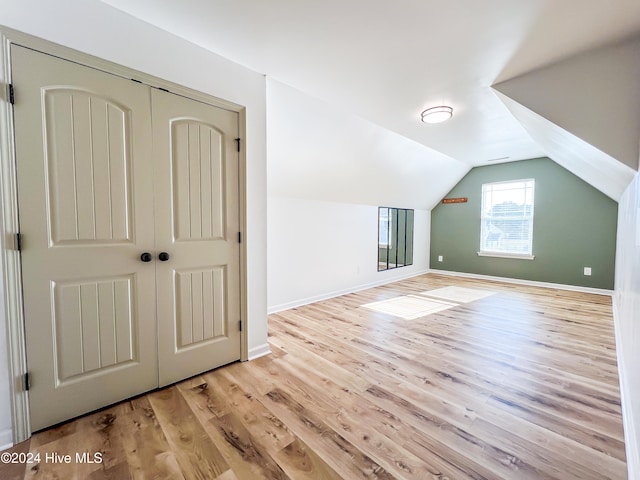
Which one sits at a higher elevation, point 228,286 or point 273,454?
point 228,286

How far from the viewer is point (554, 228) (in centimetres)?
498

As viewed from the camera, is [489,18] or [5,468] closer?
[5,468]

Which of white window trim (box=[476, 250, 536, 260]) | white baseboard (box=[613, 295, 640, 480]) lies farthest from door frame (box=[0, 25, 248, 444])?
white window trim (box=[476, 250, 536, 260])

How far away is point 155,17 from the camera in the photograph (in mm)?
1687

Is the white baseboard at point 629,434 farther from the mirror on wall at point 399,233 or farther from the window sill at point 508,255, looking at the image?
the mirror on wall at point 399,233

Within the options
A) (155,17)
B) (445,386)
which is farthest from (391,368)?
(155,17)

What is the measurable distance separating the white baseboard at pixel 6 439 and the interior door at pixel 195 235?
0.69m

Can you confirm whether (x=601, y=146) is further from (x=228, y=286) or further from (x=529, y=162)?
(x=529, y=162)

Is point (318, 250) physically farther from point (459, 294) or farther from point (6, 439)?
point (6, 439)

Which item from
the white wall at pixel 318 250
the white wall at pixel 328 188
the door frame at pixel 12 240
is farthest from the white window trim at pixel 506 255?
the door frame at pixel 12 240

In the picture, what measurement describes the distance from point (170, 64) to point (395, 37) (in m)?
1.51

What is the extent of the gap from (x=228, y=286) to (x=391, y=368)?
1.45 m

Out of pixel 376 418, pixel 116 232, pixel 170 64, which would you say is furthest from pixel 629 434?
pixel 170 64

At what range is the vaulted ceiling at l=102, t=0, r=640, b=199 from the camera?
1597 millimetres
